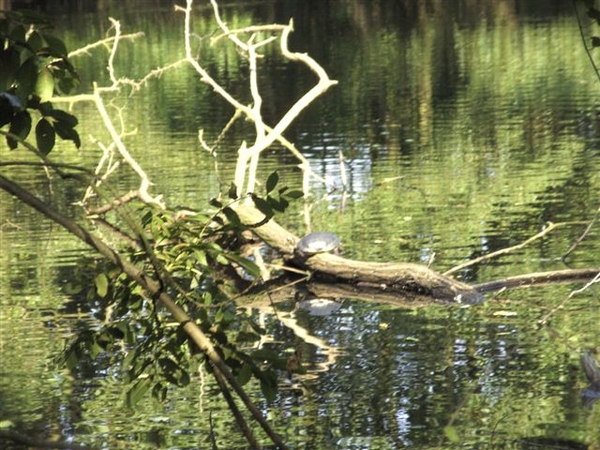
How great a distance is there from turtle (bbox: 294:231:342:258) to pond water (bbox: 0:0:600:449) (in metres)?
0.55

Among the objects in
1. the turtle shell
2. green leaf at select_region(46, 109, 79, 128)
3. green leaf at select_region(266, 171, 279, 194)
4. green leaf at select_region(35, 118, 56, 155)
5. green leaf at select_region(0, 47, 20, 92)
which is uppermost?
green leaf at select_region(0, 47, 20, 92)

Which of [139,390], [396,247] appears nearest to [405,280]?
[396,247]

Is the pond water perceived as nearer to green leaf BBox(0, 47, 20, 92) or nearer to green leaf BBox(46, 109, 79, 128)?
green leaf BBox(46, 109, 79, 128)

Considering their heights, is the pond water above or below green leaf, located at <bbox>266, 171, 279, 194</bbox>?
below

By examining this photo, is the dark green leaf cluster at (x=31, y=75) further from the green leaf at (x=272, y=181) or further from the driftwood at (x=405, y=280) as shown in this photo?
the driftwood at (x=405, y=280)

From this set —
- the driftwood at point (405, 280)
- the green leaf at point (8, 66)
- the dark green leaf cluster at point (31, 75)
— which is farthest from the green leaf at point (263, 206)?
the driftwood at point (405, 280)

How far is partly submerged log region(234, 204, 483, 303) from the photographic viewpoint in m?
8.95

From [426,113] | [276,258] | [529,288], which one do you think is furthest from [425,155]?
[529,288]

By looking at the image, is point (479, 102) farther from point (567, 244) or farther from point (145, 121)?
point (567, 244)

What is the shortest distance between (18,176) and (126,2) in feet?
115

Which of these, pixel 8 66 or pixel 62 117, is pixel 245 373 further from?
pixel 8 66

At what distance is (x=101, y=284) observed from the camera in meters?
3.35

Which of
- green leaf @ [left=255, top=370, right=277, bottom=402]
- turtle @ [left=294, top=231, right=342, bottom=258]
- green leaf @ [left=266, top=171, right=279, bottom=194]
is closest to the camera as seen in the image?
green leaf @ [left=255, top=370, right=277, bottom=402]

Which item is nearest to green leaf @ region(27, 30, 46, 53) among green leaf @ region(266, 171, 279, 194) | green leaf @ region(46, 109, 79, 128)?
green leaf @ region(46, 109, 79, 128)
